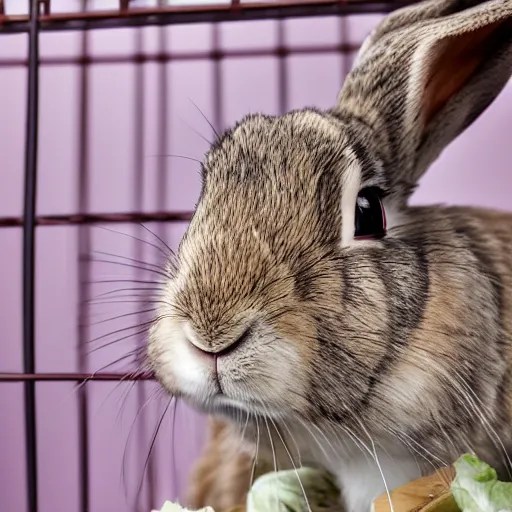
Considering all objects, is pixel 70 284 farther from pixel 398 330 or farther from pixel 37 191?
pixel 398 330

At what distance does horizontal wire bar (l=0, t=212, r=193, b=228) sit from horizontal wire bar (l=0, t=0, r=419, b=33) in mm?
231

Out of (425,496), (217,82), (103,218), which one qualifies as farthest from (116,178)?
(425,496)

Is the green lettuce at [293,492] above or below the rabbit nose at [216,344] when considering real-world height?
→ below

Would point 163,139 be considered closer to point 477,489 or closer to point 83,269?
point 83,269

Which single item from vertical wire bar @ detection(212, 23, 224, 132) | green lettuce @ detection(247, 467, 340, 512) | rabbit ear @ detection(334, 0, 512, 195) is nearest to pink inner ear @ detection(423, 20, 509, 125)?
rabbit ear @ detection(334, 0, 512, 195)

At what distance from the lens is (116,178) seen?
0.84 metres

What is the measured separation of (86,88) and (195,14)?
0.58ft

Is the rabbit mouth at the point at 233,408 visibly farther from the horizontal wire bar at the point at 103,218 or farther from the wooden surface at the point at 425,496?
the horizontal wire bar at the point at 103,218

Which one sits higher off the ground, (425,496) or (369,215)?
(369,215)

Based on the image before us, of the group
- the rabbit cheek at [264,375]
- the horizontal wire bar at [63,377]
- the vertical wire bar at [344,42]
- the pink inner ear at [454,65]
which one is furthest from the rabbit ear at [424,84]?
the horizontal wire bar at [63,377]

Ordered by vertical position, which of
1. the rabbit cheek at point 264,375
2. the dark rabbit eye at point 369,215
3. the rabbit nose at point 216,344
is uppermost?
the dark rabbit eye at point 369,215

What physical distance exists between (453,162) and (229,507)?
494 millimetres

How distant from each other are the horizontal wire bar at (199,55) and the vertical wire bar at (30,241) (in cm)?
5

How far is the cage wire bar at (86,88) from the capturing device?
2.53 ft
